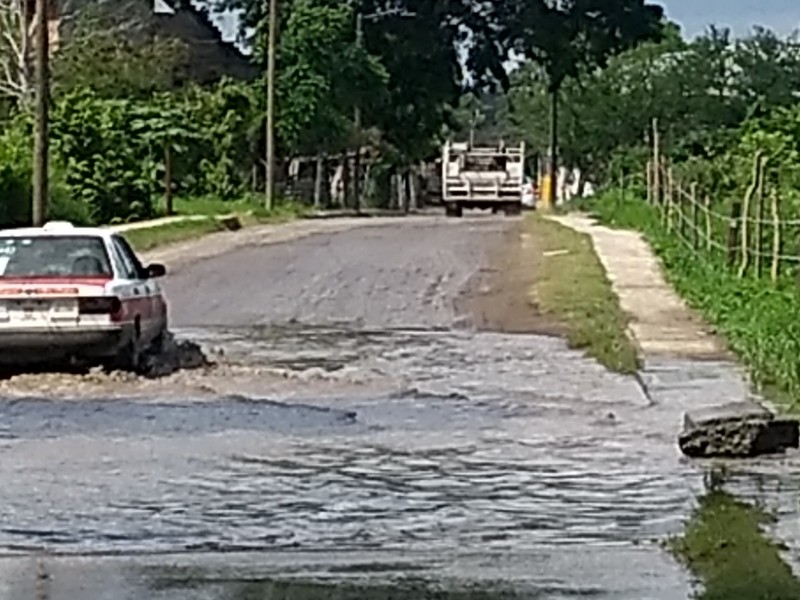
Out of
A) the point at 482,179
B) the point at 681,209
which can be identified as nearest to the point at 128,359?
the point at 681,209

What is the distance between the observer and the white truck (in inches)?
2854

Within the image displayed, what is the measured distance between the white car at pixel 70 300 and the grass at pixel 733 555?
26.7ft

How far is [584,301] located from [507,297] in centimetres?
220

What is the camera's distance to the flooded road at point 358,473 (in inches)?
432

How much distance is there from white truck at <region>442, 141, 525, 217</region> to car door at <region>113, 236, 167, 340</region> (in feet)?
163

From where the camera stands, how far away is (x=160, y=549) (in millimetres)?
11828

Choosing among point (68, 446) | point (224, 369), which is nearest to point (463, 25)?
point (224, 369)

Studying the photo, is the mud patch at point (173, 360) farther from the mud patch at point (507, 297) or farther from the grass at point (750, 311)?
the grass at point (750, 311)

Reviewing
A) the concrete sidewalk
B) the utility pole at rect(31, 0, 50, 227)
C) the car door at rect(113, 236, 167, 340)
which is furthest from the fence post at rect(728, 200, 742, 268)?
the utility pole at rect(31, 0, 50, 227)

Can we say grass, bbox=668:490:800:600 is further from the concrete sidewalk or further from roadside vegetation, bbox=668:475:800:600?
the concrete sidewalk

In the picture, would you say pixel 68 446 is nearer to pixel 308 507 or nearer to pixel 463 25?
pixel 308 507

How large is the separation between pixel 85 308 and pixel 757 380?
6200mm

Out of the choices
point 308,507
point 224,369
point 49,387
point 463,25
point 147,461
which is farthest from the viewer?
point 463,25

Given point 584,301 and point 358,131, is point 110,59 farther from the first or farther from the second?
point 584,301
